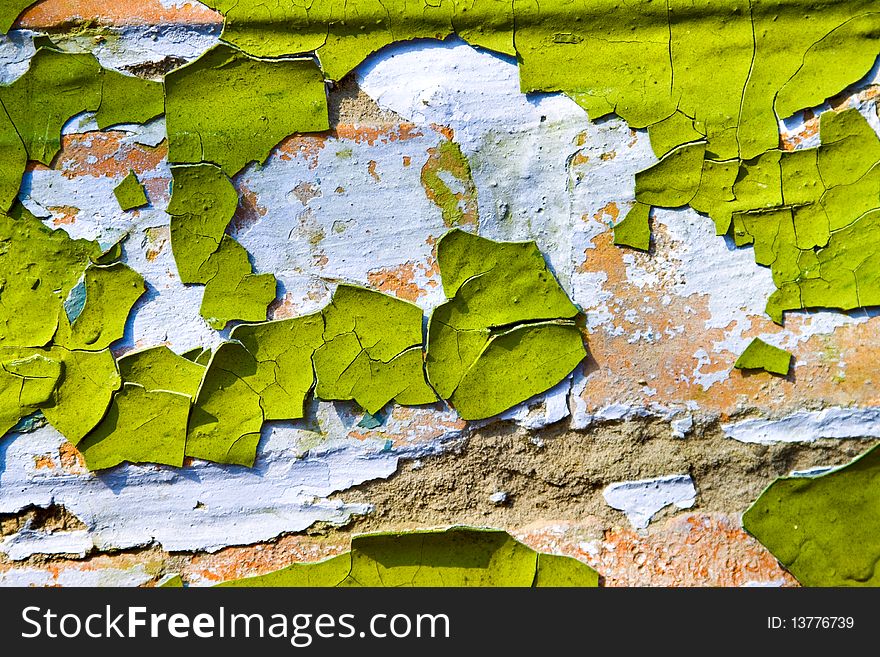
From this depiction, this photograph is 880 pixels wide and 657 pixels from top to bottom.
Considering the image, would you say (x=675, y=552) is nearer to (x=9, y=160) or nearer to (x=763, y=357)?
(x=763, y=357)

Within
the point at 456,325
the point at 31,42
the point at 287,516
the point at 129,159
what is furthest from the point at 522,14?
the point at 287,516

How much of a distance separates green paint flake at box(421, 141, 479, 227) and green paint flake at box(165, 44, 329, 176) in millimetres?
214

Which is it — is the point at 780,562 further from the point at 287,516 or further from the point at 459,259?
the point at 287,516

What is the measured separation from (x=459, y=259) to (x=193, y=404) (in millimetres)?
569

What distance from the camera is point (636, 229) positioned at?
113 cm

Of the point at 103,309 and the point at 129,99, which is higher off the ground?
the point at 129,99

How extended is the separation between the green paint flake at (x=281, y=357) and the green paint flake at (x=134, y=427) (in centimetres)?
14

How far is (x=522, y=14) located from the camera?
1.12 m

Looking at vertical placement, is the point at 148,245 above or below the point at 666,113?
below

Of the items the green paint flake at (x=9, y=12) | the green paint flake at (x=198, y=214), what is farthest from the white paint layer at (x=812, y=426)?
the green paint flake at (x=9, y=12)

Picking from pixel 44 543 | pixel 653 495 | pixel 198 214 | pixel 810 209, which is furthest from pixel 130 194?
pixel 810 209

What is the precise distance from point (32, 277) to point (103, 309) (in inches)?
5.5

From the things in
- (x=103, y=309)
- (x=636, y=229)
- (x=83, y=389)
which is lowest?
(x=83, y=389)

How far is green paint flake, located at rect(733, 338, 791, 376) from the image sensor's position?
113cm
